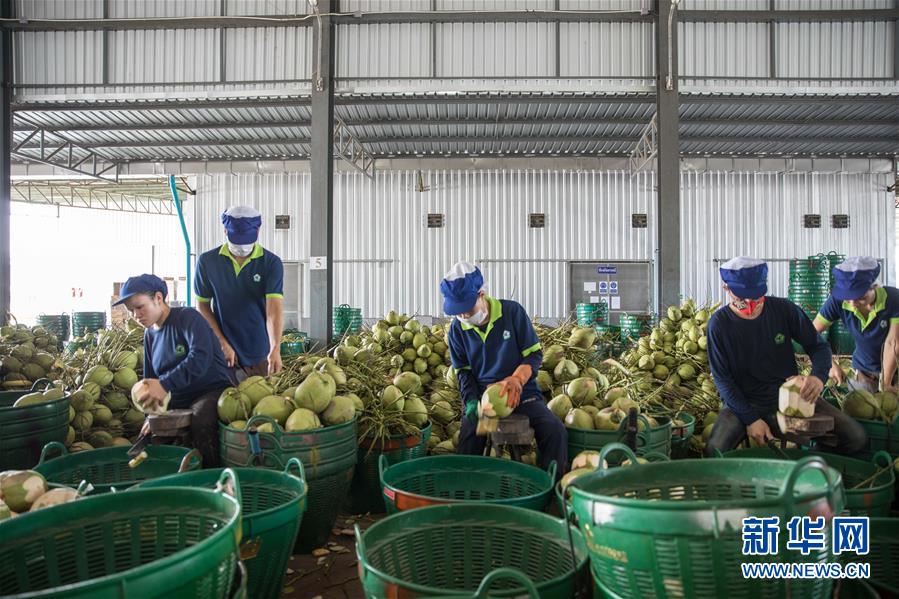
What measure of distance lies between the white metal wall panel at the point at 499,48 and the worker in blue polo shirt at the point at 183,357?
23.9ft

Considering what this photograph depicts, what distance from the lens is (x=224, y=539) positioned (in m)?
1.36

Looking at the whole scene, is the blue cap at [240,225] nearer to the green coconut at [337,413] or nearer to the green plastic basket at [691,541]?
the green coconut at [337,413]

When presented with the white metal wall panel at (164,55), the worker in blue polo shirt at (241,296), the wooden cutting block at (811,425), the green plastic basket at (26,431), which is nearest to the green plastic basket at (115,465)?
the green plastic basket at (26,431)

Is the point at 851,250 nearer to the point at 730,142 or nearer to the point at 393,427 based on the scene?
the point at 730,142

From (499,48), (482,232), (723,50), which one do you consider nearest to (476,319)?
(499,48)

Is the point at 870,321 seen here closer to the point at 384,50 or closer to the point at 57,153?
the point at 384,50

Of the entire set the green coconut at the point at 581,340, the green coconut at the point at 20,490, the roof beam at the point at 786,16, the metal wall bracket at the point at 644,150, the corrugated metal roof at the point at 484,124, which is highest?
the roof beam at the point at 786,16

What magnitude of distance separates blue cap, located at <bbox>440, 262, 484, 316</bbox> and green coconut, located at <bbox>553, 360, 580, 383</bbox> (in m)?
1.34

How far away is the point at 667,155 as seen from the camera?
9.13 meters

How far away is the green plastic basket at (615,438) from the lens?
315 cm

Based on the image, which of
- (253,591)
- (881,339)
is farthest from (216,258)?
(881,339)

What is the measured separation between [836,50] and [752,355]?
850cm

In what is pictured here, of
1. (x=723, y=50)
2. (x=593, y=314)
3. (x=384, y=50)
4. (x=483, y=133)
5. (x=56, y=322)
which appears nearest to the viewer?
(x=723, y=50)

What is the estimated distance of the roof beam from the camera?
9.08 metres
